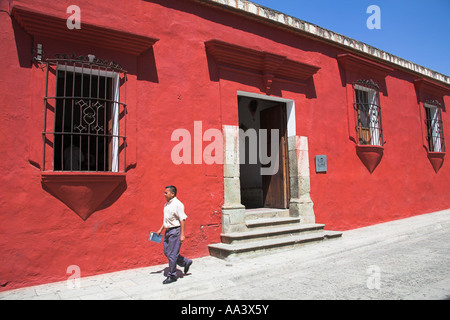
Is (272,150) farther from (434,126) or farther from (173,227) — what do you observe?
(434,126)

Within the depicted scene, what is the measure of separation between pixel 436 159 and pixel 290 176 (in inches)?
233

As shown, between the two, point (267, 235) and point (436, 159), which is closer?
point (267, 235)

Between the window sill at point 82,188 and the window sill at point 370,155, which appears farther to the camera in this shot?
the window sill at point 370,155

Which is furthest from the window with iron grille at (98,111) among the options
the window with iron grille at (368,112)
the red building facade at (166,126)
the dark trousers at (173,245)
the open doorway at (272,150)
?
the window with iron grille at (368,112)

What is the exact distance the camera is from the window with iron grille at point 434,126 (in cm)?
1035

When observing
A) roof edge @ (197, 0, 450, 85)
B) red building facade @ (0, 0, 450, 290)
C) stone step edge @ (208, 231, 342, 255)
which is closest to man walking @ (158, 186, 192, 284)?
red building facade @ (0, 0, 450, 290)

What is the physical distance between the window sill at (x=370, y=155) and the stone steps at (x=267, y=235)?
2.35 metres

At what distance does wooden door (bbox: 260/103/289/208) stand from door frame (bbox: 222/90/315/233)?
0.39 feet

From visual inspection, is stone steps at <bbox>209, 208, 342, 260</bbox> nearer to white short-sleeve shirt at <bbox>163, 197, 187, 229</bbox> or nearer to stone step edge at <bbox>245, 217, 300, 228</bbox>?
stone step edge at <bbox>245, 217, 300, 228</bbox>

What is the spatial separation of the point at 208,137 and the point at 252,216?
5.82 ft

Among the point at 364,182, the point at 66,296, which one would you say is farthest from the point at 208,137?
the point at 364,182

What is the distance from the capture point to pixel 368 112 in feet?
27.6

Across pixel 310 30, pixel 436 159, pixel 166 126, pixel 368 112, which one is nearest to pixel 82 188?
pixel 166 126

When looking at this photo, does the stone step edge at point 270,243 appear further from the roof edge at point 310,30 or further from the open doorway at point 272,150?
the roof edge at point 310,30
